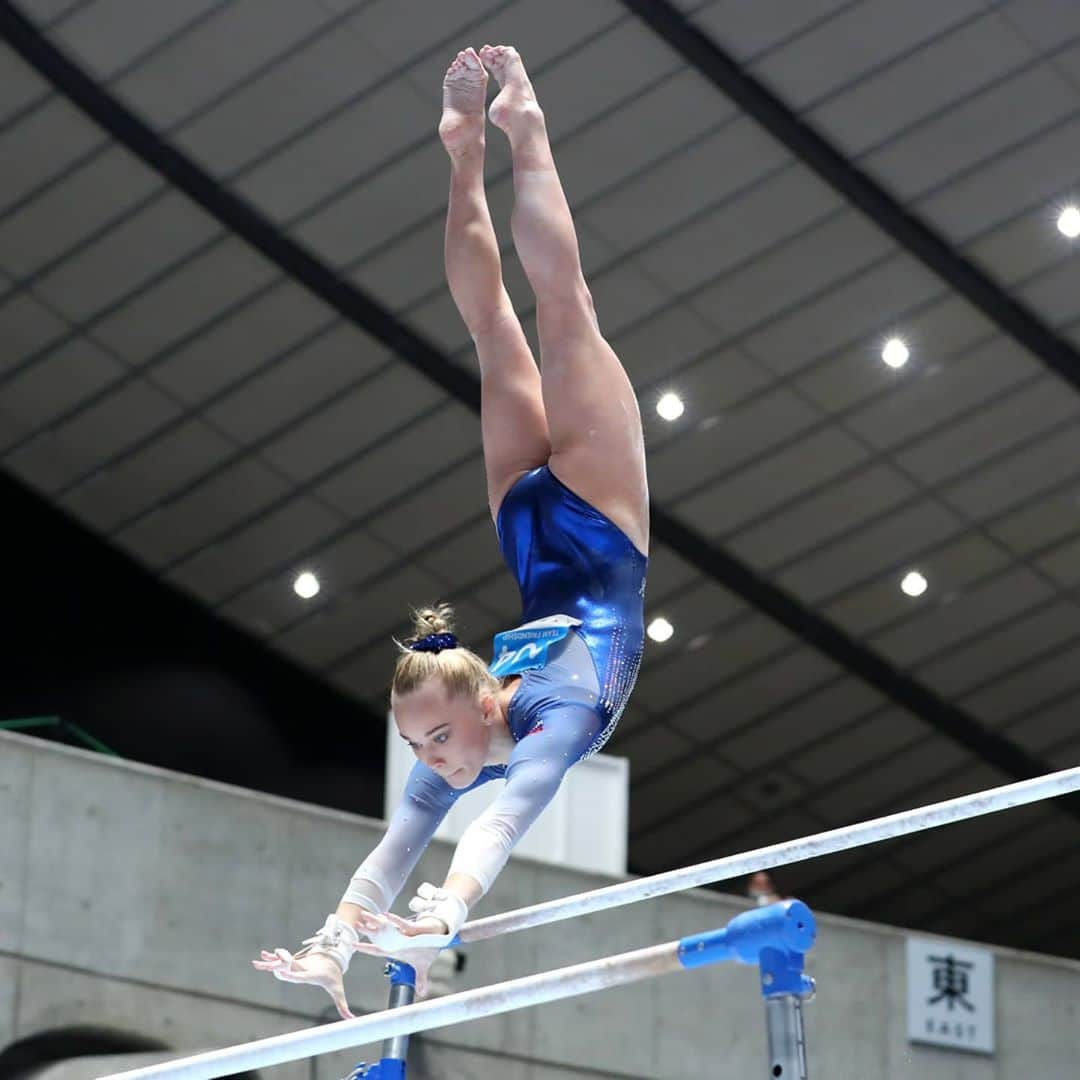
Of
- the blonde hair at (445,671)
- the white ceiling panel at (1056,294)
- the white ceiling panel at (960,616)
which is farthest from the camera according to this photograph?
the white ceiling panel at (960,616)

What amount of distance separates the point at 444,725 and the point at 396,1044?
2.33 feet

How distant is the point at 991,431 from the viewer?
17.4 m

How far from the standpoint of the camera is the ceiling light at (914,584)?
18.5 metres

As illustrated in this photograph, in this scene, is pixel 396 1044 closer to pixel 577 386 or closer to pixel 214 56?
pixel 577 386

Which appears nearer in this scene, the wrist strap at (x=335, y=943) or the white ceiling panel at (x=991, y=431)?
the wrist strap at (x=335, y=943)

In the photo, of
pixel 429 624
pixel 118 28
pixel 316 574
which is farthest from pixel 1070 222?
pixel 429 624

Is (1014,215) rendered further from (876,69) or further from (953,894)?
(953,894)

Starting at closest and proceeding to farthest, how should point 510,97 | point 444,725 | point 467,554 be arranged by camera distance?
point 444,725 → point 510,97 → point 467,554

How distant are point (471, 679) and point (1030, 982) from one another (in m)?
9.44

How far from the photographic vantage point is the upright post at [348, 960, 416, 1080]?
15.6 ft

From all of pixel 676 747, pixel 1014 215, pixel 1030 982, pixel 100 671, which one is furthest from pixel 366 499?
pixel 1030 982

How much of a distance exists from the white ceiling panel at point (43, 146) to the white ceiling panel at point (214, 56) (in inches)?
14.7

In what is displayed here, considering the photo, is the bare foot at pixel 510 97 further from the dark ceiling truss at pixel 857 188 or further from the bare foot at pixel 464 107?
the dark ceiling truss at pixel 857 188

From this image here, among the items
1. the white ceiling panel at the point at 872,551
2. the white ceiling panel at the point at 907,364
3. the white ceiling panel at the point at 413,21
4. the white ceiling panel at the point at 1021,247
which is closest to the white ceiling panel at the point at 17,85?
the white ceiling panel at the point at 413,21
